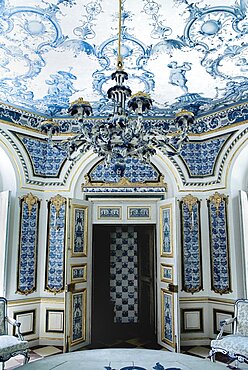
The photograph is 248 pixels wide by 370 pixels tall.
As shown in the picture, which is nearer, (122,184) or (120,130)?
(120,130)

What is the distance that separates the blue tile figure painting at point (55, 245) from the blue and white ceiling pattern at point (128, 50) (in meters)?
1.60

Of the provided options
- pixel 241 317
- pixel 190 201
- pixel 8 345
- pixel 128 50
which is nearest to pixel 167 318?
pixel 241 317

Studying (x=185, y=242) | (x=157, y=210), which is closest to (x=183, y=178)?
(x=157, y=210)

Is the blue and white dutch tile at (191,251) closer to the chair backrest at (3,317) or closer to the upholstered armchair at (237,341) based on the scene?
the upholstered armchair at (237,341)

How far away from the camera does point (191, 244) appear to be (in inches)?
215

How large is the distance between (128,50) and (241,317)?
3.56m

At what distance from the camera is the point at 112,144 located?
2795 mm

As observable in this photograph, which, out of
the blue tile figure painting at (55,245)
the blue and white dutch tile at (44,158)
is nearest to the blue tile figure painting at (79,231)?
the blue tile figure painting at (55,245)

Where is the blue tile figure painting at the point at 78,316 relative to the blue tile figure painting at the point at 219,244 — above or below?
below

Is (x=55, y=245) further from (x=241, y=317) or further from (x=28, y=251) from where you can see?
(x=241, y=317)

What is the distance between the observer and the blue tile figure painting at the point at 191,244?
5.39 meters

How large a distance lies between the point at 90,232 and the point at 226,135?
2629 millimetres

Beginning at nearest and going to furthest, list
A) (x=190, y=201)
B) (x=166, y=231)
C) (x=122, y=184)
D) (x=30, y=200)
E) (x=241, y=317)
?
1. (x=241, y=317)
2. (x=166, y=231)
3. (x=30, y=200)
4. (x=190, y=201)
5. (x=122, y=184)

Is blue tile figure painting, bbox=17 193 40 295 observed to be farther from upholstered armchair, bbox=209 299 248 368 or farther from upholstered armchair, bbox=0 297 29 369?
upholstered armchair, bbox=209 299 248 368
